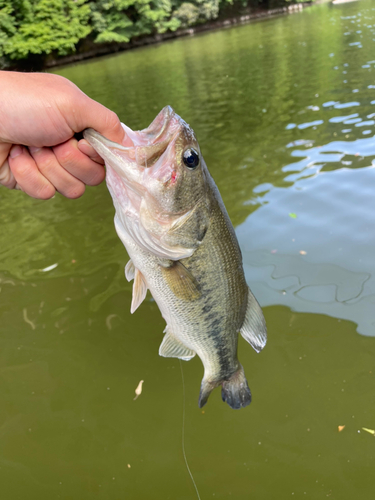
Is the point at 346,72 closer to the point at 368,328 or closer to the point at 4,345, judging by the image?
the point at 368,328

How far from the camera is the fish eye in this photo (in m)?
1.82

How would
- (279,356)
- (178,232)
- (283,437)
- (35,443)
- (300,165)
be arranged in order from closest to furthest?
(178,232) → (283,437) → (35,443) → (279,356) → (300,165)

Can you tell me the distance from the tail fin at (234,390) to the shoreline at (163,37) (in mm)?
40860

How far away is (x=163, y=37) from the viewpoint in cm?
4409

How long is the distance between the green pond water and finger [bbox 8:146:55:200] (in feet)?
7.22

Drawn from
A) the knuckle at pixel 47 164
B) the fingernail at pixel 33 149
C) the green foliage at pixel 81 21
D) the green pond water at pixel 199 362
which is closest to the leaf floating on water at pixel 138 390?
the green pond water at pixel 199 362

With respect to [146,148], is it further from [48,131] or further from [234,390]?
[234,390]

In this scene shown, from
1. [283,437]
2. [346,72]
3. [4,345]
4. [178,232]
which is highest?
[178,232]

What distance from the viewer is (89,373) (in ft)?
12.3

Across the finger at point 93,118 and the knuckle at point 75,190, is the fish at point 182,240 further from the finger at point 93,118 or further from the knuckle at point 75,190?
the knuckle at point 75,190

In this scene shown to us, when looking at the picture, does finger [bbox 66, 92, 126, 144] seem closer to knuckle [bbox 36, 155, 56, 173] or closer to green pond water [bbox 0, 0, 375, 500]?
knuckle [bbox 36, 155, 56, 173]

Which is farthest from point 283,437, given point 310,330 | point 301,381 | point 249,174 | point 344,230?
point 249,174

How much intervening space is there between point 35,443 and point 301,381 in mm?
2424

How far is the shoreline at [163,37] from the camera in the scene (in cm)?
3816
